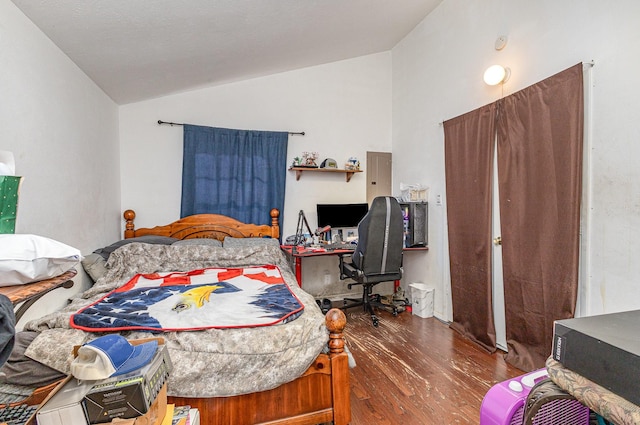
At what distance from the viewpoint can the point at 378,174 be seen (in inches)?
160

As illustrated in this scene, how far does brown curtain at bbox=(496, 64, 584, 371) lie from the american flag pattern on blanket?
5.40 feet

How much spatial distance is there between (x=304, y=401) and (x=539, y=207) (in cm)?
194

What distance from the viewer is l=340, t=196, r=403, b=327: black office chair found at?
2875mm

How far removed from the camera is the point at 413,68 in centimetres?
359

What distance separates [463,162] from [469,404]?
1913 mm

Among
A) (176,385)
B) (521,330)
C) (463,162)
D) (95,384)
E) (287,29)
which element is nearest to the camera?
(95,384)

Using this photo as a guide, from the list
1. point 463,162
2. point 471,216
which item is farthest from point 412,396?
point 463,162

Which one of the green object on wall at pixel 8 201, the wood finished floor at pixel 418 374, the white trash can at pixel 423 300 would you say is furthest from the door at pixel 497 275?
the green object on wall at pixel 8 201

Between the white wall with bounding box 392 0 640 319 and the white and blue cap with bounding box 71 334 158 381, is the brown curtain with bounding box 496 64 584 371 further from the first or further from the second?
the white and blue cap with bounding box 71 334 158 381

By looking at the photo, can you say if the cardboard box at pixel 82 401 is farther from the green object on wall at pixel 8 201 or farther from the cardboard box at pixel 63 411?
the green object on wall at pixel 8 201

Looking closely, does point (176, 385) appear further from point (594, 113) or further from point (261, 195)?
point (594, 113)

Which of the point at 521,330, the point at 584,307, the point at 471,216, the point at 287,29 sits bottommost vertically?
the point at 521,330

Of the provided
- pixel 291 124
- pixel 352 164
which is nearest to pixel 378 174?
pixel 352 164

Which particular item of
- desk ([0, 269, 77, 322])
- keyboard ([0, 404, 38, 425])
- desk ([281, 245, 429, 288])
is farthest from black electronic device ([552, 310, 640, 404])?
desk ([281, 245, 429, 288])
